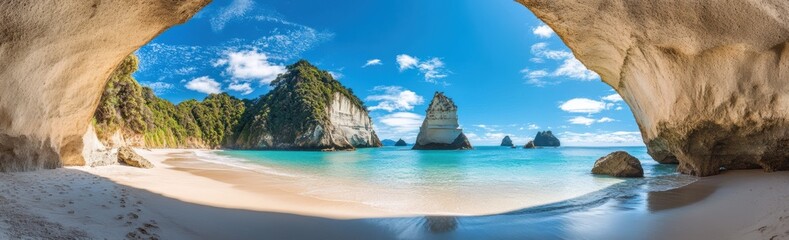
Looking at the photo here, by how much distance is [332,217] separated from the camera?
19.5 feet

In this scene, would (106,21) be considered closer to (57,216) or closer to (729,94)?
(57,216)

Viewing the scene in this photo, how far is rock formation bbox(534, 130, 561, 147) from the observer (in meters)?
101

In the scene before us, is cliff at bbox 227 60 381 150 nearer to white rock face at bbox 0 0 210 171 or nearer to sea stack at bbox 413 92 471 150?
sea stack at bbox 413 92 471 150

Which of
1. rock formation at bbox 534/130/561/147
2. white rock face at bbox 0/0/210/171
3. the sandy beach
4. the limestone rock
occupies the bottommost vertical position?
the sandy beach

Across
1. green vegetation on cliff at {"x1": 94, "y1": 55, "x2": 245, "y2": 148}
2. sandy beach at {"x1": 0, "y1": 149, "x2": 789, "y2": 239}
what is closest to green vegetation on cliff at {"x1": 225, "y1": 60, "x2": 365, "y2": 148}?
green vegetation on cliff at {"x1": 94, "y1": 55, "x2": 245, "y2": 148}

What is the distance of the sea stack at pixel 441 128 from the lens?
61000 millimetres

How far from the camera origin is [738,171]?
29.7ft

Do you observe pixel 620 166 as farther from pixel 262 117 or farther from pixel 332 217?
pixel 262 117

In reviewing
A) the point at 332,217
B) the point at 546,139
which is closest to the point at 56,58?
the point at 332,217

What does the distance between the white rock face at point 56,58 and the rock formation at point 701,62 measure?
7170mm

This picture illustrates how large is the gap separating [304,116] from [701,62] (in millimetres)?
59982

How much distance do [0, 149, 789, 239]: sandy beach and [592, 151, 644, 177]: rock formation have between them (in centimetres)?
541

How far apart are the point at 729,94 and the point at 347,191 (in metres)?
8.92

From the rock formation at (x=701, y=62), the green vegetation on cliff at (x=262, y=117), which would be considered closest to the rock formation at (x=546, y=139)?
the green vegetation on cliff at (x=262, y=117)
